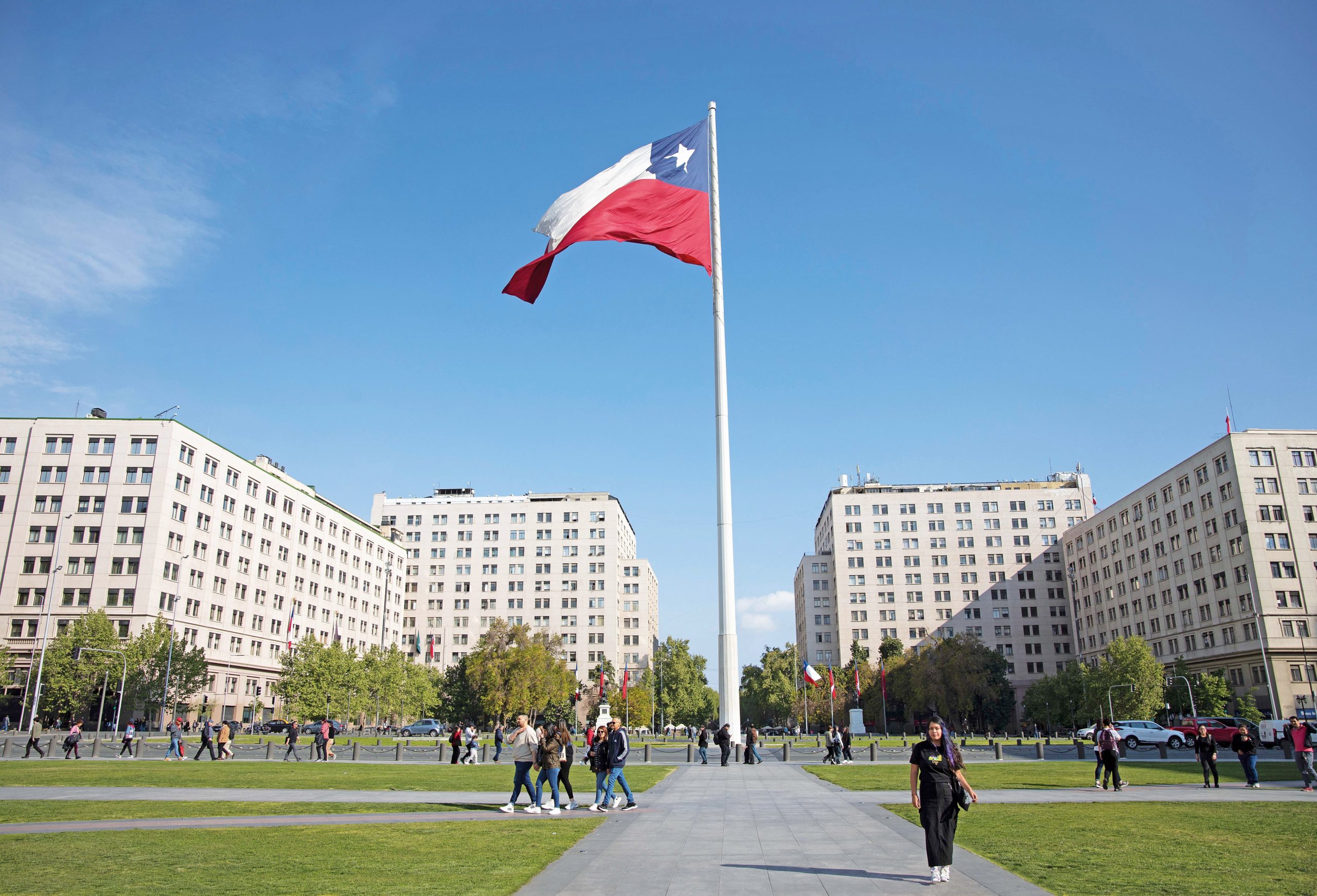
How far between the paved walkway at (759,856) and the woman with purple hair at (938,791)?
14.4 inches

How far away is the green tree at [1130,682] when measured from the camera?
8112 centimetres

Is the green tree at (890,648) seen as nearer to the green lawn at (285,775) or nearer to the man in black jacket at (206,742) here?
the green lawn at (285,775)

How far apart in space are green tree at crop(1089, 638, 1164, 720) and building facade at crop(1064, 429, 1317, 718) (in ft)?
27.2

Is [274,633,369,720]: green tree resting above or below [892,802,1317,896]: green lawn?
above

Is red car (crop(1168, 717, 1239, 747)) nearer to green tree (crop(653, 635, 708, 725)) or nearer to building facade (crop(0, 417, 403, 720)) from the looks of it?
building facade (crop(0, 417, 403, 720))

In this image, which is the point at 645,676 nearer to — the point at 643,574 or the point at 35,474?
the point at 643,574

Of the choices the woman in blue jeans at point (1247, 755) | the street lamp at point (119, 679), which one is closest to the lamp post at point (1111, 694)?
the woman in blue jeans at point (1247, 755)

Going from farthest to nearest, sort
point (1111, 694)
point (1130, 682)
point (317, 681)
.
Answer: point (317, 681), point (1111, 694), point (1130, 682)

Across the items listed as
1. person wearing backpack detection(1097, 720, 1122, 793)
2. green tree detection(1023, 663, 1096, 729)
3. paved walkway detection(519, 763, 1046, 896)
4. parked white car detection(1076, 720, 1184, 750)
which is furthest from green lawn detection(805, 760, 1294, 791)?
green tree detection(1023, 663, 1096, 729)

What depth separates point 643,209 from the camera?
30.3 metres

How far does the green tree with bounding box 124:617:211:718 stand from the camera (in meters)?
75.4

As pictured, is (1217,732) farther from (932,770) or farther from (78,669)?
(78,669)

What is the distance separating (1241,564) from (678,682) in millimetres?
83016

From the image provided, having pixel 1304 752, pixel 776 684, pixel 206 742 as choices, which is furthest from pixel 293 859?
pixel 776 684
